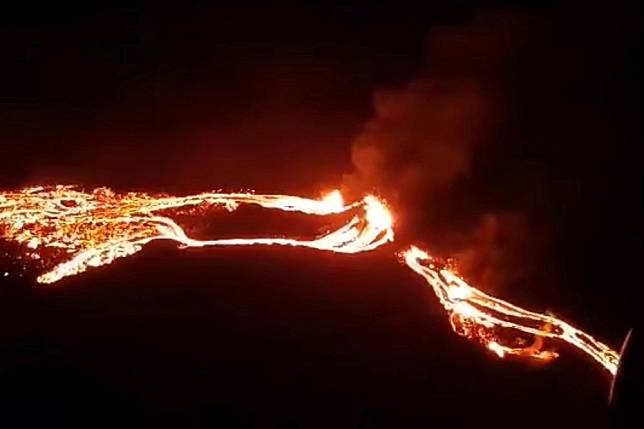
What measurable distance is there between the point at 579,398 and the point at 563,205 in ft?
5.84

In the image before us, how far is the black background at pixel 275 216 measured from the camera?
12.9 feet

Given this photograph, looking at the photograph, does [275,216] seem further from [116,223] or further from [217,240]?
[116,223]

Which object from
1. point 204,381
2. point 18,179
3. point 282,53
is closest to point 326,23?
point 282,53

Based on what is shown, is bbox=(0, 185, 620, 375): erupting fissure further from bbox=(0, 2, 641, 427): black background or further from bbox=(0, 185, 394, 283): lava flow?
bbox=(0, 2, 641, 427): black background

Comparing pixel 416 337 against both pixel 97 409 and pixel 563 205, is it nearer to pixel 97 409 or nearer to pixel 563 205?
pixel 97 409

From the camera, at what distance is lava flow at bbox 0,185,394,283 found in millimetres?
4535

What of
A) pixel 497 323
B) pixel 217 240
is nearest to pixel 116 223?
pixel 217 240

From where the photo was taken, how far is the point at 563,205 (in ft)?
18.5

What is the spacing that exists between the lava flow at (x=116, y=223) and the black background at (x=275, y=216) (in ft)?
0.37

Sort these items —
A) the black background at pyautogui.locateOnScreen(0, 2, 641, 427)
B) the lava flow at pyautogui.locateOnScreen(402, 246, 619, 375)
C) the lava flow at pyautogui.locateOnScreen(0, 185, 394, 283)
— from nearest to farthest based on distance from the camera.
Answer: the black background at pyautogui.locateOnScreen(0, 2, 641, 427)
the lava flow at pyautogui.locateOnScreen(402, 246, 619, 375)
the lava flow at pyautogui.locateOnScreen(0, 185, 394, 283)

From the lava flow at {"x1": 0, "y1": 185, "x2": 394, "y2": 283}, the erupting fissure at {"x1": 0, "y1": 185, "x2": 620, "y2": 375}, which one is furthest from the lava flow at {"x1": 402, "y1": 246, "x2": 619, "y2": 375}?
the lava flow at {"x1": 0, "y1": 185, "x2": 394, "y2": 283}

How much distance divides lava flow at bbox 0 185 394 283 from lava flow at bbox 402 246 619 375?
38 centimetres

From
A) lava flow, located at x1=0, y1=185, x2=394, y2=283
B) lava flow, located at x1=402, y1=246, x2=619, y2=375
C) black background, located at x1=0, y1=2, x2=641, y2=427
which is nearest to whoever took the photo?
black background, located at x1=0, y1=2, x2=641, y2=427

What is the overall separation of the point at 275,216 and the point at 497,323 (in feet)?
4.38
